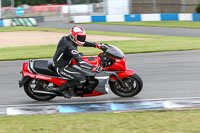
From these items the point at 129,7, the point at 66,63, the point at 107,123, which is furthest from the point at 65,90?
the point at 129,7

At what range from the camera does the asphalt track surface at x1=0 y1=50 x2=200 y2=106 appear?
27.8 feet

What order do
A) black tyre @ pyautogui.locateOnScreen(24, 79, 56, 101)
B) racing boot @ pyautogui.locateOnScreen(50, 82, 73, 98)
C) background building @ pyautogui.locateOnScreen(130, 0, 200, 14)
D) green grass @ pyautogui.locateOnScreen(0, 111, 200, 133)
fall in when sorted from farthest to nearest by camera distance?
Result: background building @ pyautogui.locateOnScreen(130, 0, 200, 14)
black tyre @ pyautogui.locateOnScreen(24, 79, 56, 101)
racing boot @ pyautogui.locateOnScreen(50, 82, 73, 98)
green grass @ pyautogui.locateOnScreen(0, 111, 200, 133)

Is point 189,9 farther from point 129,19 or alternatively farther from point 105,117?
point 105,117

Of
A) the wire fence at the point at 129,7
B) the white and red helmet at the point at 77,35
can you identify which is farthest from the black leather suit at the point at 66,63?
the wire fence at the point at 129,7

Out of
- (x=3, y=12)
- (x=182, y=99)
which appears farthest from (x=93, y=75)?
(x=3, y=12)

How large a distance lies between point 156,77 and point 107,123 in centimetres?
437

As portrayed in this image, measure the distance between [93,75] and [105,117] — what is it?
1.46m

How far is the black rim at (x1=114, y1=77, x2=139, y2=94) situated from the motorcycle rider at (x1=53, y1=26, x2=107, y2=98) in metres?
0.68

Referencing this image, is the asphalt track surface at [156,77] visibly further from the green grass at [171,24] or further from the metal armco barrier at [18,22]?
the metal armco barrier at [18,22]

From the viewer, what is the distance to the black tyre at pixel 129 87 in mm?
8086

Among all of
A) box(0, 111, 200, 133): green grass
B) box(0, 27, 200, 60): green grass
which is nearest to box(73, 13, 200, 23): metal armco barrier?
box(0, 27, 200, 60): green grass

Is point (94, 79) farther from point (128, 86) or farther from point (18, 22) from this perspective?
point (18, 22)

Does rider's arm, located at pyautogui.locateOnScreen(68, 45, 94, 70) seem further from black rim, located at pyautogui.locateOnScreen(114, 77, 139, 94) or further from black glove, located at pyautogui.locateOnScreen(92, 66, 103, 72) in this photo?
black rim, located at pyautogui.locateOnScreen(114, 77, 139, 94)

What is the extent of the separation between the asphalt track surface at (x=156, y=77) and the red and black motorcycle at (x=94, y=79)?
0.23 meters
